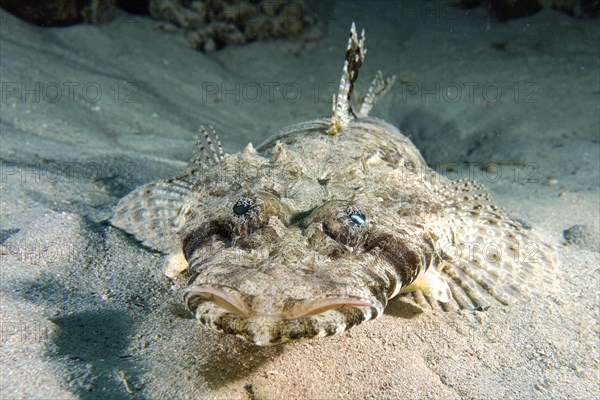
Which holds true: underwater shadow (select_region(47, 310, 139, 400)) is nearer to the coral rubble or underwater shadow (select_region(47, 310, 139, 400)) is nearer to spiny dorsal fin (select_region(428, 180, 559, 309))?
spiny dorsal fin (select_region(428, 180, 559, 309))

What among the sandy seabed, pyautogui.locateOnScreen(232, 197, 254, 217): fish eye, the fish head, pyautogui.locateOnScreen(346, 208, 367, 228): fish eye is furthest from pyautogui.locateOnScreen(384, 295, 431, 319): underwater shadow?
pyautogui.locateOnScreen(232, 197, 254, 217): fish eye

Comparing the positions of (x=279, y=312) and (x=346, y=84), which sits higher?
(x=346, y=84)

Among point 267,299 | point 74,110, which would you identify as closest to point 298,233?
point 267,299

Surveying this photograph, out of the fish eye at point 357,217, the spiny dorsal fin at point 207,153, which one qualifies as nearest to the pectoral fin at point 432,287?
the fish eye at point 357,217

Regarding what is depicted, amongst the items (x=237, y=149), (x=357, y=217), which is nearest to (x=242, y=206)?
(x=357, y=217)

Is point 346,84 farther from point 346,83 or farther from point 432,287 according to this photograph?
point 432,287

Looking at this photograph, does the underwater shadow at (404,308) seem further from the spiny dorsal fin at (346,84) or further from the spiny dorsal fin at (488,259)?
the spiny dorsal fin at (346,84)
